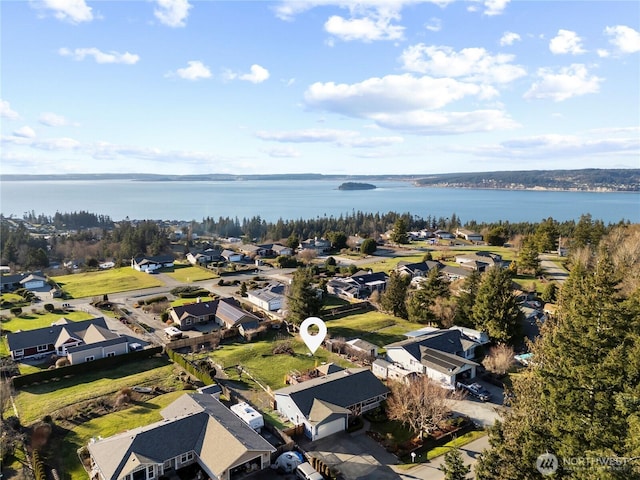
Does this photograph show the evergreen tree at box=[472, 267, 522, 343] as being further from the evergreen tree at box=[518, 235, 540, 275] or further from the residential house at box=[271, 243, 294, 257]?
the residential house at box=[271, 243, 294, 257]

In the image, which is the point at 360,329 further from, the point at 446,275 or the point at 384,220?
the point at 384,220

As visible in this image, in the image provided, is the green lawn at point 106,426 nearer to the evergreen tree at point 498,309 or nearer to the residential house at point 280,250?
the evergreen tree at point 498,309

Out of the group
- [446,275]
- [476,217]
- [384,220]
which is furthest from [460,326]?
[476,217]

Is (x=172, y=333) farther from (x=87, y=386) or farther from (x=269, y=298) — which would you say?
(x=269, y=298)

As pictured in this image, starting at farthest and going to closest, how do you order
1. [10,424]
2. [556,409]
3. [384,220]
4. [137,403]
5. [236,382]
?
1. [384,220]
2. [236,382]
3. [137,403]
4. [10,424]
5. [556,409]

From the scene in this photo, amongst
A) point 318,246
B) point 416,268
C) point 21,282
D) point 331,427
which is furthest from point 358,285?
point 21,282

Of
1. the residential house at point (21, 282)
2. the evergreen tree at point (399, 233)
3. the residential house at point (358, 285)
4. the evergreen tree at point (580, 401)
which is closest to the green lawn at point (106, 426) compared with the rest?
the evergreen tree at point (580, 401)
